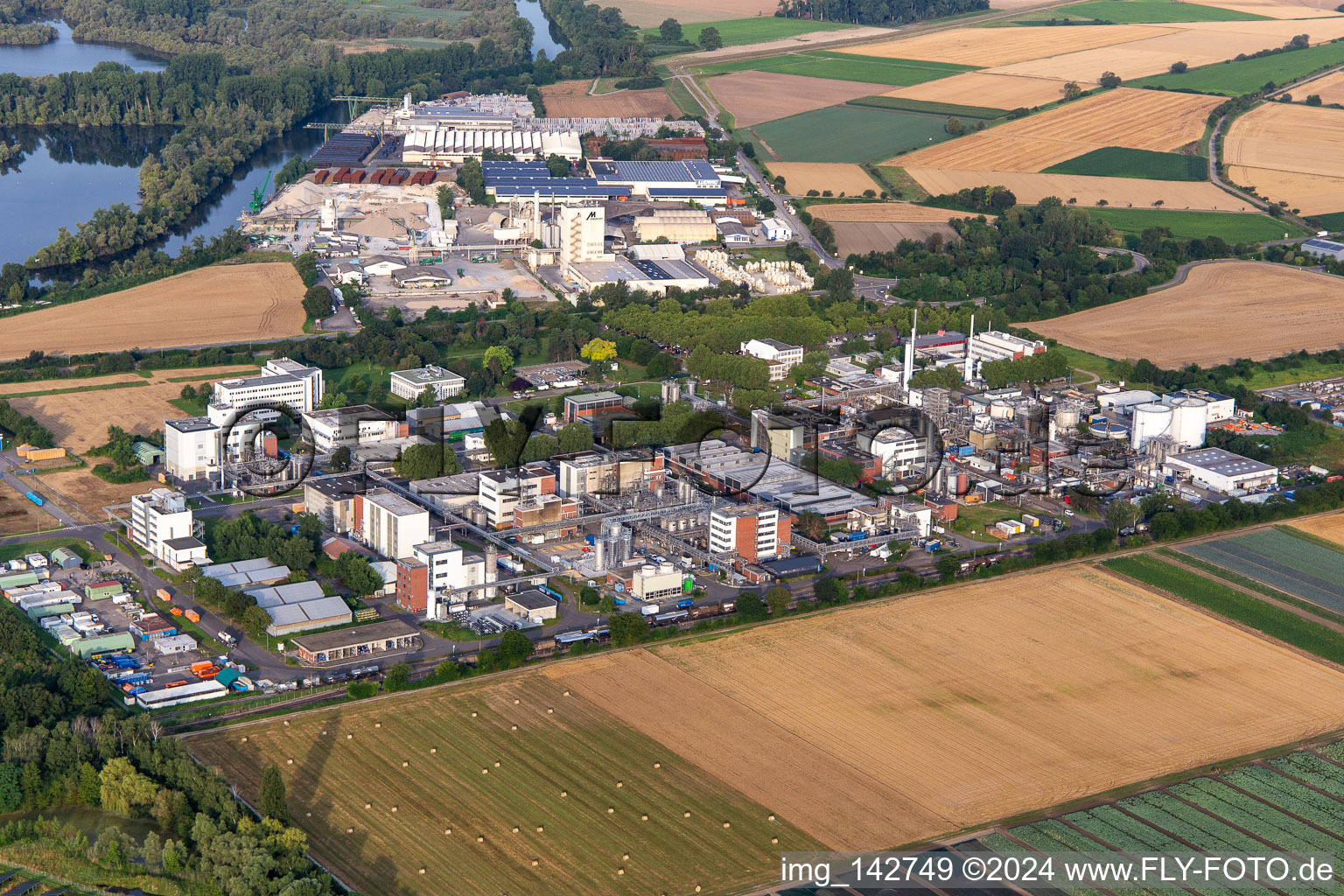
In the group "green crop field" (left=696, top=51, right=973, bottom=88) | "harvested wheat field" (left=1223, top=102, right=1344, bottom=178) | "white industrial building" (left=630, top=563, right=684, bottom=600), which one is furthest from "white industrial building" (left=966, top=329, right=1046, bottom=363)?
"green crop field" (left=696, top=51, right=973, bottom=88)

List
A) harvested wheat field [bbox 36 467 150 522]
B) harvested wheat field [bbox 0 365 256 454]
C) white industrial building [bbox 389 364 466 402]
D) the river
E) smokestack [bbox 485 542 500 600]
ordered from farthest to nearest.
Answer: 1. the river
2. white industrial building [bbox 389 364 466 402]
3. harvested wheat field [bbox 0 365 256 454]
4. harvested wheat field [bbox 36 467 150 522]
5. smokestack [bbox 485 542 500 600]

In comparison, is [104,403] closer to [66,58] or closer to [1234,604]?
[1234,604]

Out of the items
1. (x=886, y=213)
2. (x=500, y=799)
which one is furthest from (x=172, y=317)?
(x=886, y=213)

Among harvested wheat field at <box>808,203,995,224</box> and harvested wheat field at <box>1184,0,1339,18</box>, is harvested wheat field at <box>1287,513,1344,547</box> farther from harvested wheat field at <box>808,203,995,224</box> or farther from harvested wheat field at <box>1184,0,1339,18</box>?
harvested wheat field at <box>1184,0,1339,18</box>

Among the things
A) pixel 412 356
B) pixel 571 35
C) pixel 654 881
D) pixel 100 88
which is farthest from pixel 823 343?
pixel 571 35

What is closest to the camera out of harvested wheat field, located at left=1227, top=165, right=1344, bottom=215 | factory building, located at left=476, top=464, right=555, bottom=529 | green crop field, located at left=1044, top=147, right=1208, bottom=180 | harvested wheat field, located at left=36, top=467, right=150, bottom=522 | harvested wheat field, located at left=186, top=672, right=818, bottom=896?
harvested wheat field, located at left=186, top=672, right=818, bottom=896

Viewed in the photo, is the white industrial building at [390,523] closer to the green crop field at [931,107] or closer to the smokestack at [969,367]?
the smokestack at [969,367]

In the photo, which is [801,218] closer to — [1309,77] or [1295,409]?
[1295,409]

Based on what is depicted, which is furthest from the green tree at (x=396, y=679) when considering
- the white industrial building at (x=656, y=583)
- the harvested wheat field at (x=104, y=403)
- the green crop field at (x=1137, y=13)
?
the green crop field at (x=1137, y=13)
